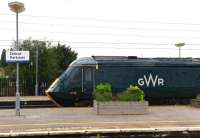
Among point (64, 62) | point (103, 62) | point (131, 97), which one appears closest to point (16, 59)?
point (131, 97)

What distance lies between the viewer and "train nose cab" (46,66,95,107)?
78.2 ft

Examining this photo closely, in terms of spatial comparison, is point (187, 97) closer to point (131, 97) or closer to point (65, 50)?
point (131, 97)

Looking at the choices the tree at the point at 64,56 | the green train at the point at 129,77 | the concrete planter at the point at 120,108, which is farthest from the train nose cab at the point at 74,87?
the tree at the point at 64,56

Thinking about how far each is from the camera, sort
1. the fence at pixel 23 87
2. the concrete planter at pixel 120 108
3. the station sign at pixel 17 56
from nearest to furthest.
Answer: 1. the concrete planter at pixel 120 108
2. the station sign at pixel 17 56
3. the fence at pixel 23 87

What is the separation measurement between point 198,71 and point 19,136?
16.7 metres

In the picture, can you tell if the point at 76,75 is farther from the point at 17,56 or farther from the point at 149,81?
the point at 17,56

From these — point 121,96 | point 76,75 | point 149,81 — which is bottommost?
point 121,96

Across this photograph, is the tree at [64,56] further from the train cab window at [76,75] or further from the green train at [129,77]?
the train cab window at [76,75]

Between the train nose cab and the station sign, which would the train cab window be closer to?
Result: the train nose cab

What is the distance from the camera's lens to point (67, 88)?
23.9 meters

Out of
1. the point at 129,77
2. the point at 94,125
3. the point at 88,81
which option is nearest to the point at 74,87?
the point at 88,81

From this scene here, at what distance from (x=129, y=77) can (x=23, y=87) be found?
65.5ft

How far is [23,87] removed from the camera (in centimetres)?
4262

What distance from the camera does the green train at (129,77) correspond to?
23906 millimetres
